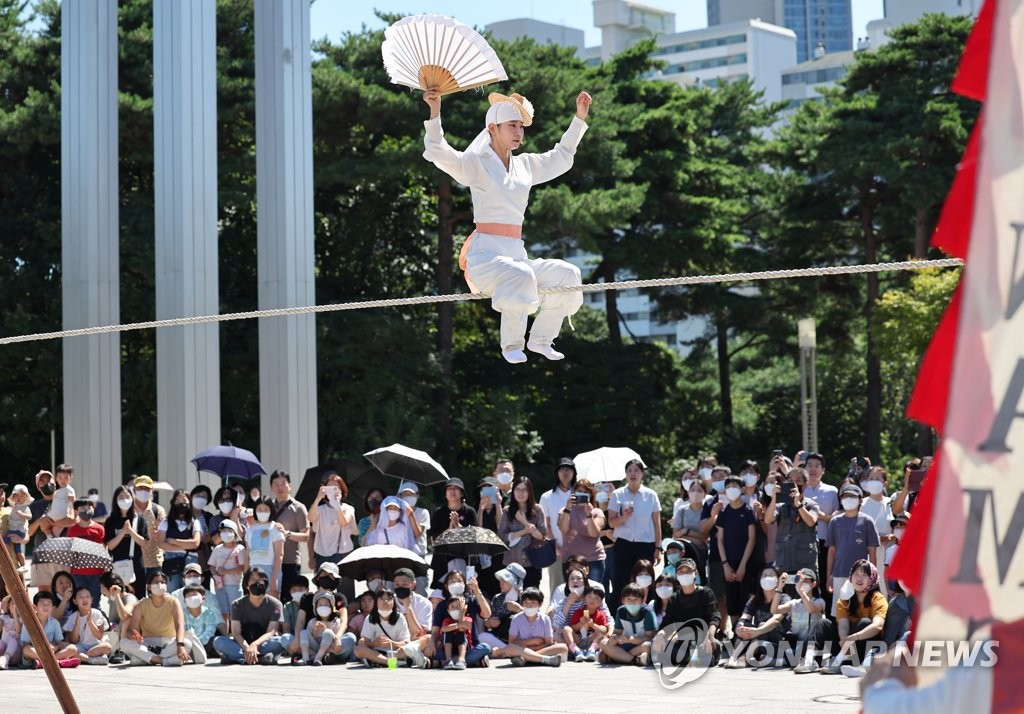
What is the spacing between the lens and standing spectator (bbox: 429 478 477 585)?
11.2 m

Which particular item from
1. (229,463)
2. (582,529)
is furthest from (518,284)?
(229,463)

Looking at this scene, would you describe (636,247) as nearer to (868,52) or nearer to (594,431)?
(594,431)

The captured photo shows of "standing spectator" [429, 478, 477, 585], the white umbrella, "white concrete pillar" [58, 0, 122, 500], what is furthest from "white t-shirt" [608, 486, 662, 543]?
"white concrete pillar" [58, 0, 122, 500]

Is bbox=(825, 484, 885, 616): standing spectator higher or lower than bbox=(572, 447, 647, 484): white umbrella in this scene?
lower

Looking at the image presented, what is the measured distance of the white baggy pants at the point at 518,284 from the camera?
7.42 meters

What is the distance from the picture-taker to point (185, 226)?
18219 millimetres

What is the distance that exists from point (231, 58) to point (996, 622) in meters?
23.7

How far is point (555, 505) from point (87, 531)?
3619 mm

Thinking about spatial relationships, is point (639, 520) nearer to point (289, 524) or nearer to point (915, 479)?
point (915, 479)

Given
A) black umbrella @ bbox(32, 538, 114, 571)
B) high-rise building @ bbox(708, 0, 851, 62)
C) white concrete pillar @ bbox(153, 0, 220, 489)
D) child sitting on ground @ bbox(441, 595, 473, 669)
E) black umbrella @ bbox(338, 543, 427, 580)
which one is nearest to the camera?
child sitting on ground @ bbox(441, 595, 473, 669)

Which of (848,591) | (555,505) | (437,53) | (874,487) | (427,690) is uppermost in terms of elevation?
(437,53)

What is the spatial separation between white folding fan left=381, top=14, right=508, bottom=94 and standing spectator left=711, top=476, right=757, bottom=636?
4633 mm

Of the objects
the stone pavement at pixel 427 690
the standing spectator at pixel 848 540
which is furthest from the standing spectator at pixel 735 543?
the stone pavement at pixel 427 690

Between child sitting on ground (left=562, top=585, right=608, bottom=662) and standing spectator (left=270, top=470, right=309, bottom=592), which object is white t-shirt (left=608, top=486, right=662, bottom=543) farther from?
standing spectator (left=270, top=470, right=309, bottom=592)
